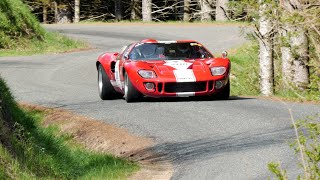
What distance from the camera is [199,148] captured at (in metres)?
11.9

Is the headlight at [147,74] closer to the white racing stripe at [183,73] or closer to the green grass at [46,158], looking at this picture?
the white racing stripe at [183,73]

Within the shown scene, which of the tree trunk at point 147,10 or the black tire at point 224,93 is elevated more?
the tree trunk at point 147,10

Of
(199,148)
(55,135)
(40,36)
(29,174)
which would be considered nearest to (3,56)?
(40,36)

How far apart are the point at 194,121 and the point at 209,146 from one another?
8.15 feet

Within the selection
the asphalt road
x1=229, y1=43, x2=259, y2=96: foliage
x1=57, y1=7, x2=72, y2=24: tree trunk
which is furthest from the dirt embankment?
x1=57, y1=7, x2=72, y2=24: tree trunk

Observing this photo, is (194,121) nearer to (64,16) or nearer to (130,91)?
(130,91)

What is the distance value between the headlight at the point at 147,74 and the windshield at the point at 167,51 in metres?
0.87

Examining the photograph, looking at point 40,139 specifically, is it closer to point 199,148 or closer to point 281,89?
point 199,148

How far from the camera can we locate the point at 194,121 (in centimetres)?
1435

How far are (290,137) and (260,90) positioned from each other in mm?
9891

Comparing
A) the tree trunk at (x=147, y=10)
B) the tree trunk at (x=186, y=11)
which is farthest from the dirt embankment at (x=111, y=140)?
the tree trunk at (x=186, y=11)

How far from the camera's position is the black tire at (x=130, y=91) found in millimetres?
17047

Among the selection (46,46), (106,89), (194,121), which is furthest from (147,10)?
(194,121)

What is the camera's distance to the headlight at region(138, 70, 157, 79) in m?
16.8
